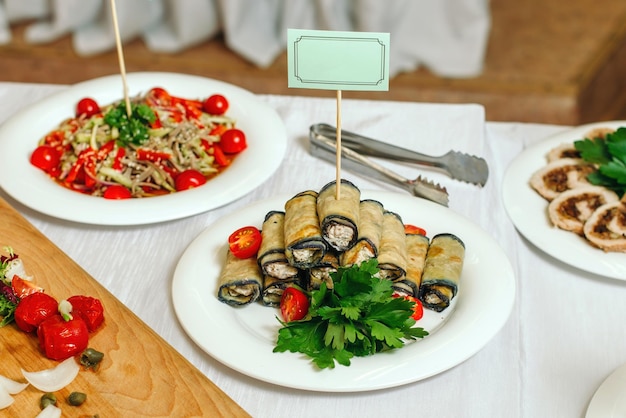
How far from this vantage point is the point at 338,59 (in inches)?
52.6

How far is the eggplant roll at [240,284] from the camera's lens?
56.6 inches

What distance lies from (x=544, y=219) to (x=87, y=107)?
122cm

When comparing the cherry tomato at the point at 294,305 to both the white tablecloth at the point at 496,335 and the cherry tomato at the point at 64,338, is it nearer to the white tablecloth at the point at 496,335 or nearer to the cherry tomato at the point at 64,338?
the white tablecloth at the point at 496,335

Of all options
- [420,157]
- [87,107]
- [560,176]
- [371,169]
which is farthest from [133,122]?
[560,176]

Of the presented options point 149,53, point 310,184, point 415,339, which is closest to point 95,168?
point 310,184

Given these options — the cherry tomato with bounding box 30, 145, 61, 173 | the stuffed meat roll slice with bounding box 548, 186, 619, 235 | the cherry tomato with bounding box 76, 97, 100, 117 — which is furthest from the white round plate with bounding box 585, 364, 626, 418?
the cherry tomato with bounding box 76, 97, 100, 117

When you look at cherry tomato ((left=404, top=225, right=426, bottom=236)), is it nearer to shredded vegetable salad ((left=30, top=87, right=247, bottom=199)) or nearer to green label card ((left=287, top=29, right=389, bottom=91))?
green label card ((left=287, top=29, right=389, bottom=91))

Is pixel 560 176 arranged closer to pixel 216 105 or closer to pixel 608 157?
pixel 608 157

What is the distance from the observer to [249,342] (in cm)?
135

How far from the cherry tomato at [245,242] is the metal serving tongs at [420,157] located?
0.54 meters

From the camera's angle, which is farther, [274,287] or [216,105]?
[216,105]

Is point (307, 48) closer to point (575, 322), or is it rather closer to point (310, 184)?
point (310, 184)

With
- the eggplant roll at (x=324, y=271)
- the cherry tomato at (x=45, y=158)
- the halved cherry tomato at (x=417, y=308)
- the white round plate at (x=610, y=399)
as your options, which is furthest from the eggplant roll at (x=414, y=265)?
the cherry tomato at (x=45, y=158)

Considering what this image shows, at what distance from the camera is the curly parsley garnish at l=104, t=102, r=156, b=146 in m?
1.99
